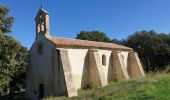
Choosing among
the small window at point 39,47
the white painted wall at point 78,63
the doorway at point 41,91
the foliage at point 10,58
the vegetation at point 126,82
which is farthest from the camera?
the small window at point 39,47

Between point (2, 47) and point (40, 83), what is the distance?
5.30 m

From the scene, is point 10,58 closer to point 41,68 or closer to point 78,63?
point 41,68

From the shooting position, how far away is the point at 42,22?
2780cm

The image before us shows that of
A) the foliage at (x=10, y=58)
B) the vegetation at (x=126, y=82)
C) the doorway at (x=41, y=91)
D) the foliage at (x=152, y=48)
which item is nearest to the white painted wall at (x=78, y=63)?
the vegetation at (x=126, y=82)

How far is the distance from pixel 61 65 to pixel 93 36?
101ft

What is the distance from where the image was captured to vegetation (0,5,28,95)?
80.4 feet

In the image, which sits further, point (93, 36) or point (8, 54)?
point (93, 36)

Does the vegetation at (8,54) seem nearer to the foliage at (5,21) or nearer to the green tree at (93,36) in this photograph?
the foliage at (5,21)

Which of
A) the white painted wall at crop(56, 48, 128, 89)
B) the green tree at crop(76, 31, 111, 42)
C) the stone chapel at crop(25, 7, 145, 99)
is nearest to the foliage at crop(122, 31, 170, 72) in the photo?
the green tree at crop(76, 31, 111, 42)

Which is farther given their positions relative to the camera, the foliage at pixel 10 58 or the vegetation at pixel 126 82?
the foliage at pixel 10 58

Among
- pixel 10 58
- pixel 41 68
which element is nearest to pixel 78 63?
pixel 41 68

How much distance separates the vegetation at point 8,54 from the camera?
80.4ft

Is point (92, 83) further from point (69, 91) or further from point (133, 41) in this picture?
point (133, 41)

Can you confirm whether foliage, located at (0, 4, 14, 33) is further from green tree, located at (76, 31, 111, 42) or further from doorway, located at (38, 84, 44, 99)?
green tree, located at (76, 31, 111, 42)
